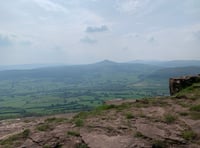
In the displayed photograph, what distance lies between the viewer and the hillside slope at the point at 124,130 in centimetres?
836

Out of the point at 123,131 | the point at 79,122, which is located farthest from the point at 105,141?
the point at 79,122

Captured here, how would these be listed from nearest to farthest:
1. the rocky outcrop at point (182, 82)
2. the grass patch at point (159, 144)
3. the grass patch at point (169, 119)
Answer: the grass patch at point (159, 144)
the grass patch at point (169, 119)
the rocky outcrop at point (182, 82)

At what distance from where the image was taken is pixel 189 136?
27.8 ft

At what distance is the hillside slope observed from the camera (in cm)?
836

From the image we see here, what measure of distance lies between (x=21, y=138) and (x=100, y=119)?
3196 millimetres

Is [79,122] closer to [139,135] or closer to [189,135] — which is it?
[139,135]

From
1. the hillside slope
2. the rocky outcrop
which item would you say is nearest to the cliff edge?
the hillside slope

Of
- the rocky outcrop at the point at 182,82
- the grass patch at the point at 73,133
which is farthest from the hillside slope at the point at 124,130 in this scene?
the rocky outcrop at the point at 182,82

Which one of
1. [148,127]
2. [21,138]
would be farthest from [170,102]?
[21,138]

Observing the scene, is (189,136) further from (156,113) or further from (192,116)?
(156,113)

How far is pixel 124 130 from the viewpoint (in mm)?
9234

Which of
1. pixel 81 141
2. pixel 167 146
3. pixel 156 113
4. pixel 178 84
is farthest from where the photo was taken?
pixel 178 84

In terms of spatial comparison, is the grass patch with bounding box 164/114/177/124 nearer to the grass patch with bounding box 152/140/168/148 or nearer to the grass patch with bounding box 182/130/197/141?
the grass patch with bounding box 182/130/197/141

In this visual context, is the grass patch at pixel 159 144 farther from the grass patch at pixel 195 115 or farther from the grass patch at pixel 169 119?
the grass patch at pixel 195 115
